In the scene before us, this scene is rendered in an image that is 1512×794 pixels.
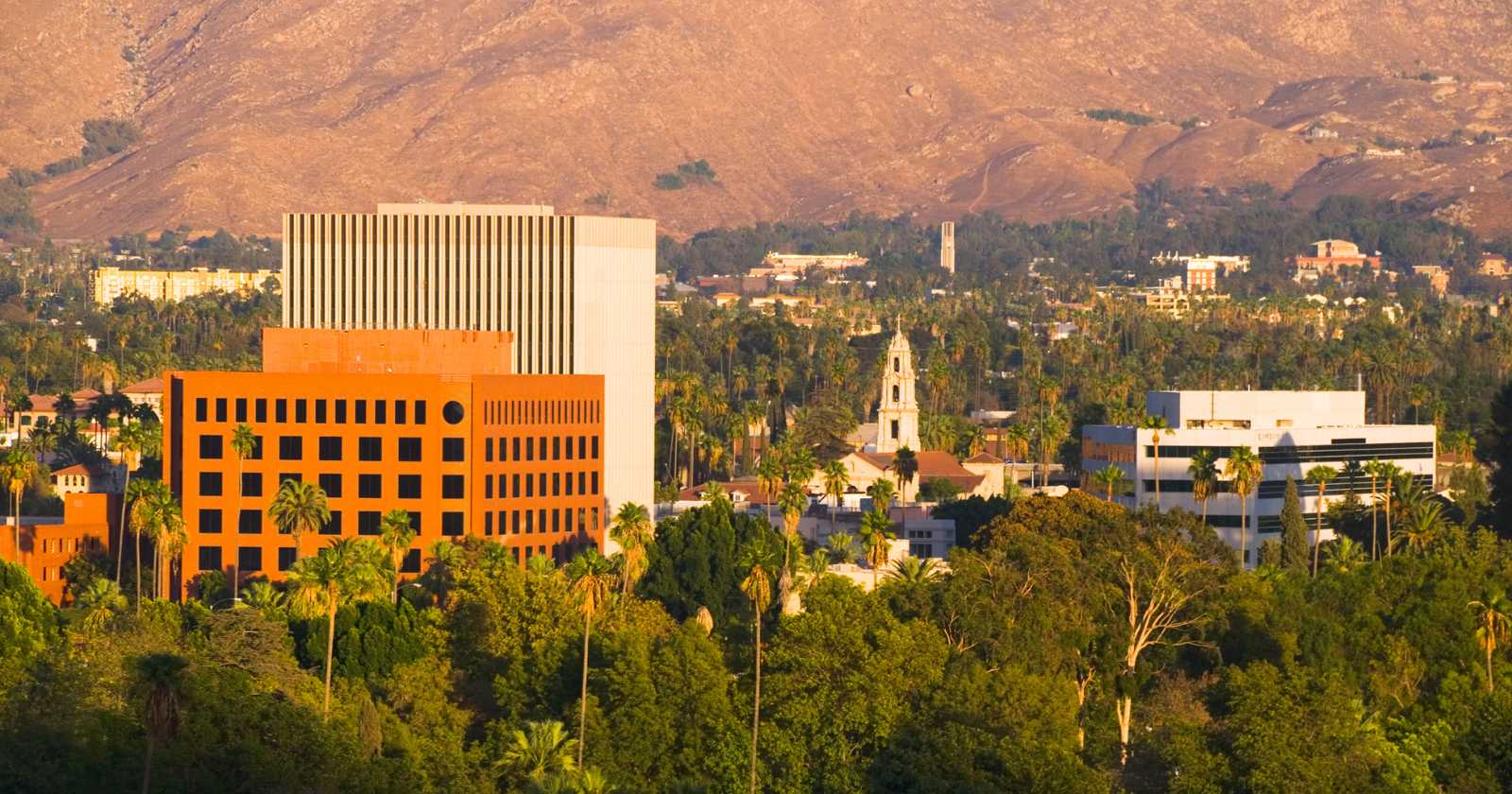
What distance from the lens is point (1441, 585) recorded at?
5487 inches

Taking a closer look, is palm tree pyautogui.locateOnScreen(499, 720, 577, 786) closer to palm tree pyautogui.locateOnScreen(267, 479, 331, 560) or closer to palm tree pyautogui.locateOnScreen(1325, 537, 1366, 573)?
palm tree pyautogui.locateOnScreen(267, 479, 331, 560)

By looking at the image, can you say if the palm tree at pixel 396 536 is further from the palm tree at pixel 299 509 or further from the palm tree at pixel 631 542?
the palm tree at pixel 631 542

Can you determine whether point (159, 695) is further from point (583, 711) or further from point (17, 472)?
point (17, 472)

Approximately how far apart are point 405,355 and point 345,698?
184ft

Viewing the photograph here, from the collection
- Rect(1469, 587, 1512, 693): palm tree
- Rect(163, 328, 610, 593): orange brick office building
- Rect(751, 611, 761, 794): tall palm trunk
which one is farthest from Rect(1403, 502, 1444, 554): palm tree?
Rect(751, 611, 761, 794): tall palm trunk

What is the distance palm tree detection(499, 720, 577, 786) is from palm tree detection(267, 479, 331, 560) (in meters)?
46.5

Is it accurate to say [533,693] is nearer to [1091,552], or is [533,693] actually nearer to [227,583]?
[1091,552]

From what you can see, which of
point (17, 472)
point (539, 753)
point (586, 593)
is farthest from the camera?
point (17, 472)

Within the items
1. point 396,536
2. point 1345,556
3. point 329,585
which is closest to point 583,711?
point 329,585

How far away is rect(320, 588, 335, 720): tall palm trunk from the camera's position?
12488 centimetres

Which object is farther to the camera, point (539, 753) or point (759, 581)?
point (759, 581)

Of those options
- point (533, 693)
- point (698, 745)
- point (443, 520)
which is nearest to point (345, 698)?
point (533, 693)

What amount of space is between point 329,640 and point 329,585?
9.61 ft

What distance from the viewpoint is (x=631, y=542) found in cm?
15612
